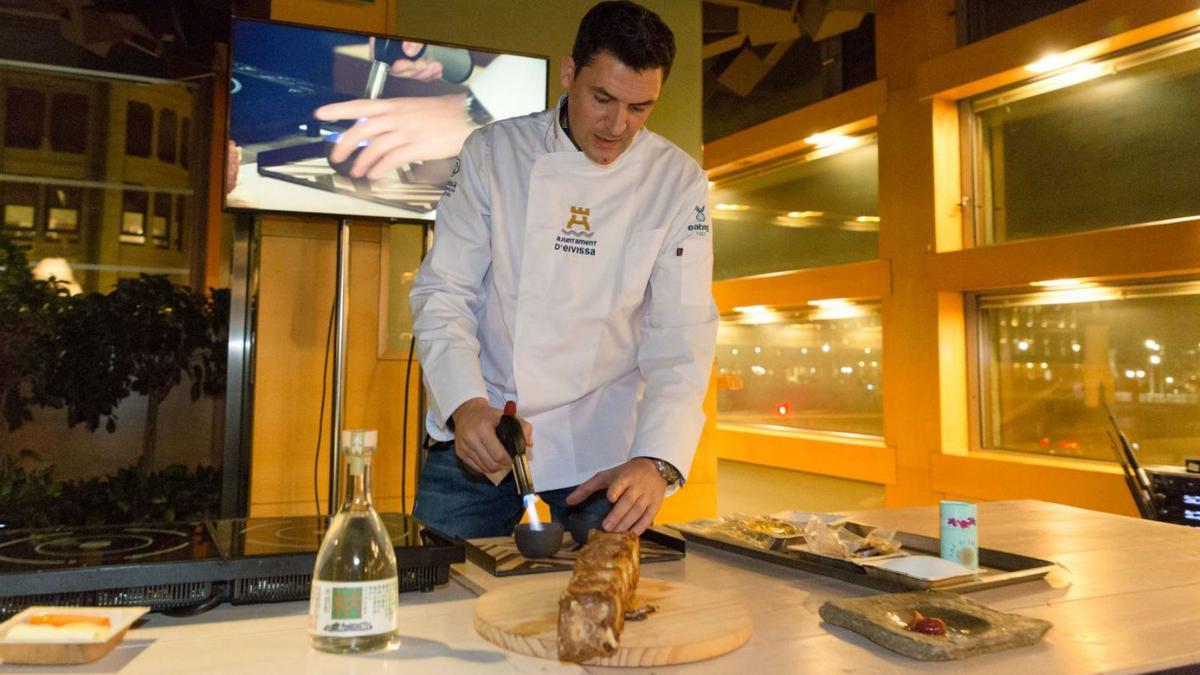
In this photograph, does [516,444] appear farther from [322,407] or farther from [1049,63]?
[1049,63]

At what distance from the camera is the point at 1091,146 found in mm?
3713

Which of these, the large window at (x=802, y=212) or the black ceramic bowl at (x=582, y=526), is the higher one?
the large window at (x=802, y=212)

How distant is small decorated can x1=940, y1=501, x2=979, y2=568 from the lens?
1260mm

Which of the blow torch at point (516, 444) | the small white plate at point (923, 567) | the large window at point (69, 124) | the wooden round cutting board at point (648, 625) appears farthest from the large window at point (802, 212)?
the wooden round cutting board at point (648, 625)

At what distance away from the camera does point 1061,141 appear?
12.6ft

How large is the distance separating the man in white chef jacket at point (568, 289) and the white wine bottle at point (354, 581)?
65 cm

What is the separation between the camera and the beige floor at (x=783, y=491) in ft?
15.9

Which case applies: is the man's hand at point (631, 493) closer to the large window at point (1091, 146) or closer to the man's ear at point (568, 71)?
the man's ear at point (568, 71)

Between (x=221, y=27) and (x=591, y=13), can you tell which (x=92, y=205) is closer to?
(x=221, y=27)

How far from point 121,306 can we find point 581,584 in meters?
3.12

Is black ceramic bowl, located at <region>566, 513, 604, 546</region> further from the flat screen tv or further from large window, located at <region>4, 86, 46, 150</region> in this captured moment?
large window, located at <region>4, 86, 46, 150</region>

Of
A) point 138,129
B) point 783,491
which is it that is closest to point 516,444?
point 138,129

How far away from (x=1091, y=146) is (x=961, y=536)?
3.09 meters

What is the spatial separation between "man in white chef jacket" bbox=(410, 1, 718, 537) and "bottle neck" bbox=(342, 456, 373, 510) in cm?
64
